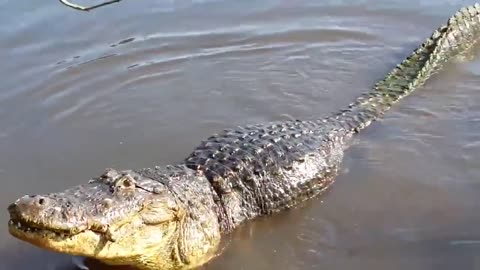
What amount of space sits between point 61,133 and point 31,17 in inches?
121

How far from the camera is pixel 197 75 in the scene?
24.0ft

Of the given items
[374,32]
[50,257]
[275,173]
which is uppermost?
[374,32]

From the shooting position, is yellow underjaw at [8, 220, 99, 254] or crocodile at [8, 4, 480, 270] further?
crocodile at [8, 4, 480, 270]

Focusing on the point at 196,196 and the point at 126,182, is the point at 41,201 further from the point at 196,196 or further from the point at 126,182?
the point at 196,196

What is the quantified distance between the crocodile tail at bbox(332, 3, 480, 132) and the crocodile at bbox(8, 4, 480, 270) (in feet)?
0.06

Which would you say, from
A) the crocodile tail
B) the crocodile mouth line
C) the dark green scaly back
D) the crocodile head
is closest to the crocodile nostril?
the crocodile head

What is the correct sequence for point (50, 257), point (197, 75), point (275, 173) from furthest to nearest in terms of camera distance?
point (197, 75)
point (275, 173)
point (50, 257)

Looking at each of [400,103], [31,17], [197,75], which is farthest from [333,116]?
[31,17]

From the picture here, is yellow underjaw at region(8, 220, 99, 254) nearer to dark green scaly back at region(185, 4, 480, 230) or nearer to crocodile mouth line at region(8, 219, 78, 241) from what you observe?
crocodile mouth line at region(8, 219, 78, 241)

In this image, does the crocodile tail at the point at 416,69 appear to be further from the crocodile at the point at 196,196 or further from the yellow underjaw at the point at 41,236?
the yellow underjaw at the point at 41,236

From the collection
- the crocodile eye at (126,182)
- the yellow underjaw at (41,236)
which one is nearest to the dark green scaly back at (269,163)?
the crocodile eye at (126,182)

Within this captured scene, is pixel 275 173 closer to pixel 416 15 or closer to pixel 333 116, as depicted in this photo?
pixel 333 116

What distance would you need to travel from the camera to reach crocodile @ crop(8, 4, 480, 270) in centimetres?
366

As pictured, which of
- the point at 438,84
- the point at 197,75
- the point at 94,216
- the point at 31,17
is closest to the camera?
the point at 94,216
